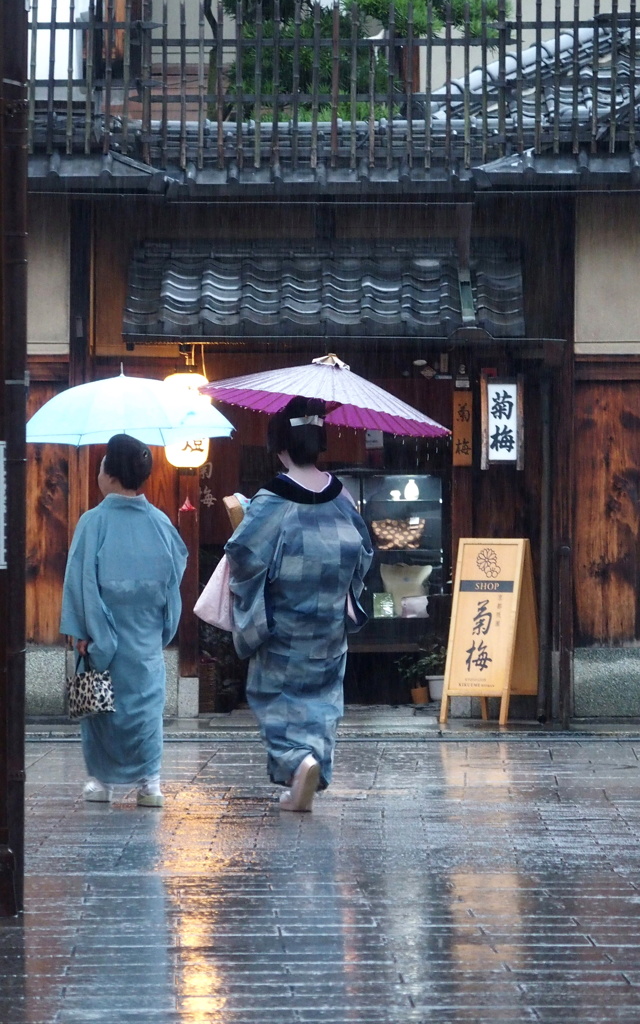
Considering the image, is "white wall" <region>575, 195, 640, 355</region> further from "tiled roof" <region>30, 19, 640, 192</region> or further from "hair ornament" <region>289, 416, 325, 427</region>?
"hair ornament" <region>289, 416, 325, 427</region>

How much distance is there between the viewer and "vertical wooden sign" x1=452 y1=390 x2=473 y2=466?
509 inches

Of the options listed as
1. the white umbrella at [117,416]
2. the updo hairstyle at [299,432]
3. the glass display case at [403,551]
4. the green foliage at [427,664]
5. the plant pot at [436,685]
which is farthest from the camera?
the glass display case at [403,551]

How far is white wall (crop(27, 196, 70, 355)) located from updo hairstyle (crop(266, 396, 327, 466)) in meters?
4.56

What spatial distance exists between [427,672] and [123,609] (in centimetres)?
545

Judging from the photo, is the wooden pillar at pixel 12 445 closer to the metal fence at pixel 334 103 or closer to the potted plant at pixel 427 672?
the metal fence at pixel 334 103

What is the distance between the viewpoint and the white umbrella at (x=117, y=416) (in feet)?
30.7

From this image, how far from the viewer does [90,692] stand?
844 cm

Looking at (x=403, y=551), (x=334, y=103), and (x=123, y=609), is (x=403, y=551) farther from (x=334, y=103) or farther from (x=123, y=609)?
(x=123, y=609)

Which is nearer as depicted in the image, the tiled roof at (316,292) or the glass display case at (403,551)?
the tiled roof at (316,292)

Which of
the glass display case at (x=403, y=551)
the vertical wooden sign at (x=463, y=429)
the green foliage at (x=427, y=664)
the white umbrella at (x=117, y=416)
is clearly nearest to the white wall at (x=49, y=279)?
the white umbrella at (x=117, y=416)

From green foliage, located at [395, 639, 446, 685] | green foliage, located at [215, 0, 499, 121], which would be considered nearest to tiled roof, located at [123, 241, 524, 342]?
green foliage, located at [395, 639, 446, 685]

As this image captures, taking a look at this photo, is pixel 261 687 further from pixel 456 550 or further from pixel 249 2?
pixel 249 2

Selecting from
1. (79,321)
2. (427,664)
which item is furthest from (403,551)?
(79,321)

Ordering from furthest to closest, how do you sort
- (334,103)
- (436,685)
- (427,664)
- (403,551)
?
(403,551) < (427,664) < (436,685) < (334,103)
